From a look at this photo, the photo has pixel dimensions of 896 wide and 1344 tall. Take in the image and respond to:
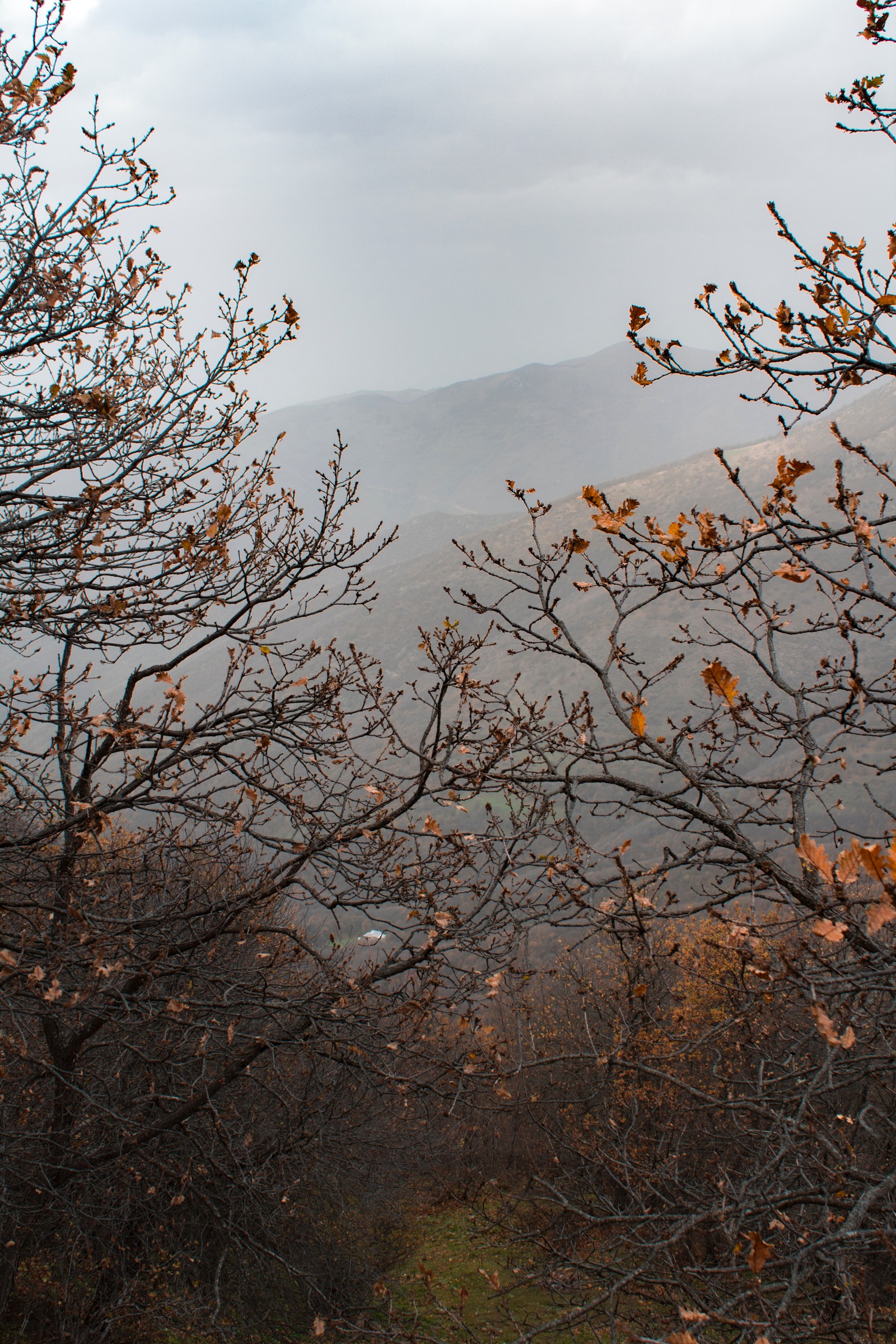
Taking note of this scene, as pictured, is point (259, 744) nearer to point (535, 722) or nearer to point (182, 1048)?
point (535, 722)

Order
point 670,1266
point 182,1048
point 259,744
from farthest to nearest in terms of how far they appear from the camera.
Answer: point 182,1048 → point 259,744 → point 670,1266

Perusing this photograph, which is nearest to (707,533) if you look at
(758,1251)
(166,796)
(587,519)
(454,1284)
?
(758,1251)

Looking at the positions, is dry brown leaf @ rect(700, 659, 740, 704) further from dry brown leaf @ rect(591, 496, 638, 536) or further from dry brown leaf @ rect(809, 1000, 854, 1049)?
dry brown leaf @ rect(809, 1000, 854, 1049)

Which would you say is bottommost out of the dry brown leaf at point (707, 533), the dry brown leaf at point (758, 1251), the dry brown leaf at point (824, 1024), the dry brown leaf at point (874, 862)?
the dry brown leaf at point (758, 1251)

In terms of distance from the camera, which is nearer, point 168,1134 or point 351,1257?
point 168,1134

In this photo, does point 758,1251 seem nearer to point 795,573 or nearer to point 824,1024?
point 824,1024

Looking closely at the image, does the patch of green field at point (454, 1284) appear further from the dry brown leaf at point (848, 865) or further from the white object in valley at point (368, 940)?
the dry brown leaf at point (848, 865)

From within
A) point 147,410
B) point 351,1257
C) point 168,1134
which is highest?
point 147,410

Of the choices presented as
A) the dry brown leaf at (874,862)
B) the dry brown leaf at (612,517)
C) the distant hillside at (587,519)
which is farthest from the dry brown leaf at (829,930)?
the distant hillside at (587,519)

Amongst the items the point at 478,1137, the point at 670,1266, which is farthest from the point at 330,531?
the point at 478,1137

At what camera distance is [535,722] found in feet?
15.0

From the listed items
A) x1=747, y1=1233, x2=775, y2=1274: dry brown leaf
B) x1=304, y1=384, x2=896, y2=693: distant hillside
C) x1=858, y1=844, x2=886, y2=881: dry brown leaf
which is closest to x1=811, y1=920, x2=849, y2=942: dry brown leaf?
x1=858, y1=844, x2=886, y2=881: dry brown leaf

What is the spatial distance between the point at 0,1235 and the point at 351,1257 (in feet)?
26.9

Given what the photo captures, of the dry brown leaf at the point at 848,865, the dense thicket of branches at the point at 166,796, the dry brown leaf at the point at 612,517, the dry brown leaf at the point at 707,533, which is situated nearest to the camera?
the dry brown leaf at the point at 848,865
